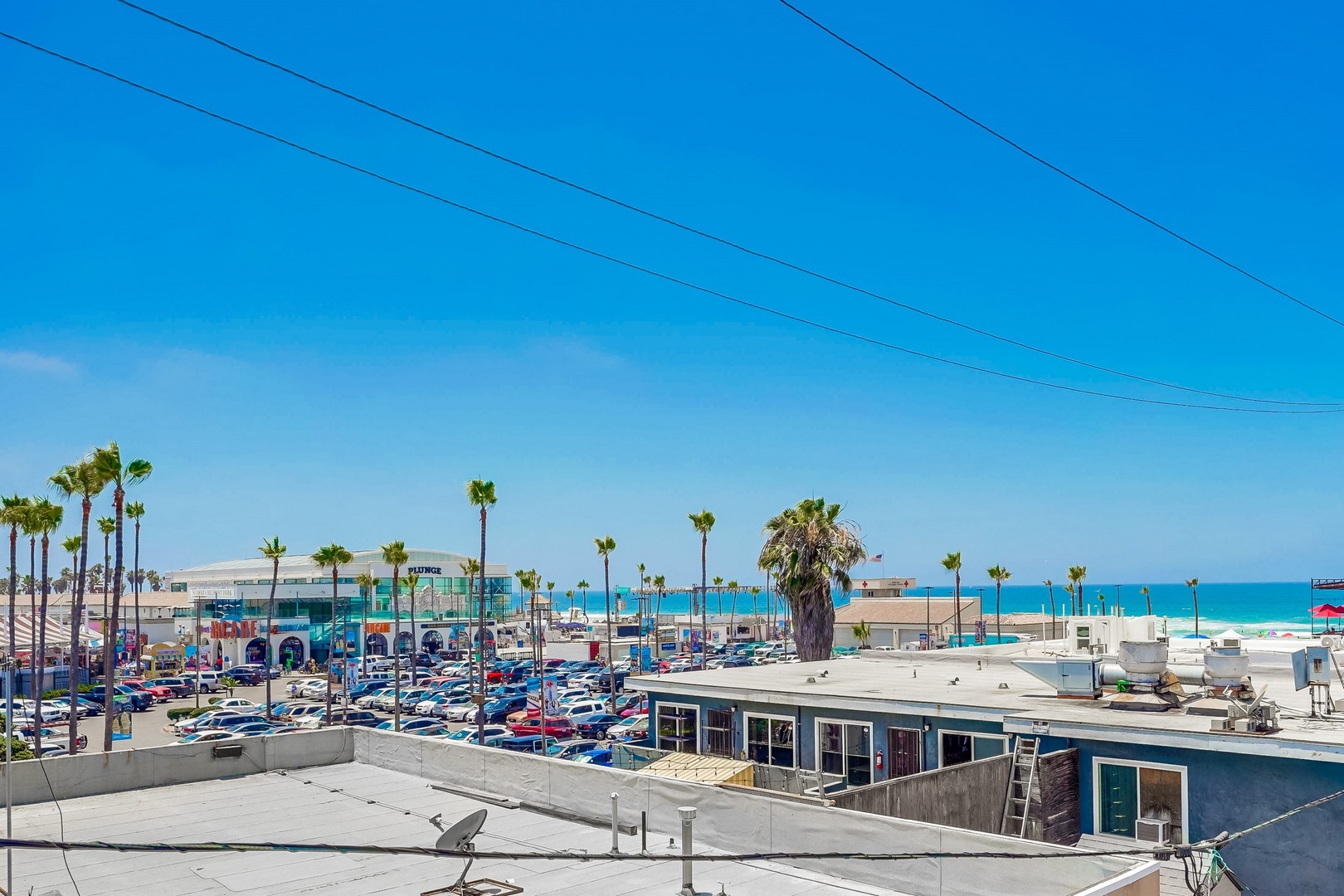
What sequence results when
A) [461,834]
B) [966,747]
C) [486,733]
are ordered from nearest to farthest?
[461,834] < [966,747] < [486,733]

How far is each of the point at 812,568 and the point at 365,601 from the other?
60004 millimetres

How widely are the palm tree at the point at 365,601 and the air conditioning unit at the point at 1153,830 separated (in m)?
77.8

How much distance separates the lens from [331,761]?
22.7 metres

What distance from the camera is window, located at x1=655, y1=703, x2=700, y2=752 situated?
26859 millimetres

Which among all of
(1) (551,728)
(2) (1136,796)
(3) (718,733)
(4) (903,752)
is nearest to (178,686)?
(1) (551,728)

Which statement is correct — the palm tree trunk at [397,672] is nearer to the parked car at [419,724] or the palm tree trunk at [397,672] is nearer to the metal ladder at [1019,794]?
the parked car at [419,724]

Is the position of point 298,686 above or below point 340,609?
below

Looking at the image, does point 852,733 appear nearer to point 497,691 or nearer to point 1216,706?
point 1216,706

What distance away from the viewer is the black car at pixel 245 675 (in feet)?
290

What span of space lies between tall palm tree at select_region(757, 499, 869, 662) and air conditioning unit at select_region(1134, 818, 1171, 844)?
28.3m

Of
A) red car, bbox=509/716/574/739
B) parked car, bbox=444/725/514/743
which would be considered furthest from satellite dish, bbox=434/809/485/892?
red car, bbox=509/716/574/739

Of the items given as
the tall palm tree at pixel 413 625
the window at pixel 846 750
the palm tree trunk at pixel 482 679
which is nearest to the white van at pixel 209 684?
the tall palm tree at pixel 413 625

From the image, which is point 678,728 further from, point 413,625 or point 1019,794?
point 413,625

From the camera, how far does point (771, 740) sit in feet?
81.7
